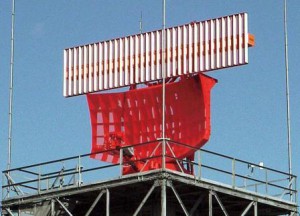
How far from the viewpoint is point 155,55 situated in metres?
63.0

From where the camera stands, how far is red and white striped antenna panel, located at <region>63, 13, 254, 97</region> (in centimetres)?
6147

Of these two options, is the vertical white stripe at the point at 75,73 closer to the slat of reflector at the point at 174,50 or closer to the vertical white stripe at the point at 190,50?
the slat of reflector at the point at 174,50

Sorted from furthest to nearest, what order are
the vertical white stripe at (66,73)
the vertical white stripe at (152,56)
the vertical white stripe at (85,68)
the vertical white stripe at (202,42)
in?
the vertical white stripe at (66,73) → the vertical white stripe at (85,68) → the vertical white stripe at (152,56) → the vertical white stripe at (202,42)

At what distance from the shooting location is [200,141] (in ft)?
200

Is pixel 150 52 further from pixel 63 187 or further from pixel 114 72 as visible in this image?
pixel 63 187

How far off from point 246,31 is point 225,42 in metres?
1.09

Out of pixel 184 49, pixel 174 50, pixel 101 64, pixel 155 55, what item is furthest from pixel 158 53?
pixel 101 64

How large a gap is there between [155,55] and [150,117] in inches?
115

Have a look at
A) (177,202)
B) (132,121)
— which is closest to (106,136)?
(132,121)

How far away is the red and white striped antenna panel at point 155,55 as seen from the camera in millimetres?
61469

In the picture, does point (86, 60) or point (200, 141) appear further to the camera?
point (86, 60)

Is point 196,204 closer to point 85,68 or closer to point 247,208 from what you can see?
point 247,208

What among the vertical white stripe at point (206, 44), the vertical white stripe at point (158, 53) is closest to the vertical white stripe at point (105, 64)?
the vertical white stripe at point (158, 53)

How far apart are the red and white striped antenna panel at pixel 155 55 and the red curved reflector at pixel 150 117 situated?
67cm
